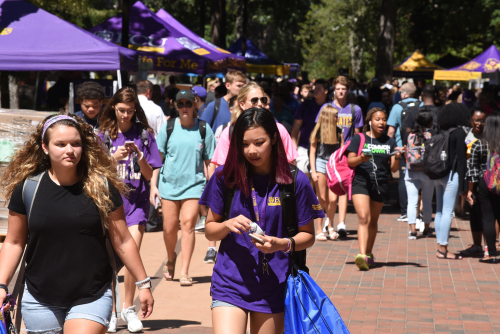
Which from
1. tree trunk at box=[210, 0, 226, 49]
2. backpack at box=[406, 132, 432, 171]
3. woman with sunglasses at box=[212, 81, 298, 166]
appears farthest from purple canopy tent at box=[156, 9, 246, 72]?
woman with sunglasses at box=[212, 81, 298, 166]

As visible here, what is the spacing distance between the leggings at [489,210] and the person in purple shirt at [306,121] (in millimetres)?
2569

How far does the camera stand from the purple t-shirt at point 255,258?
3416mm

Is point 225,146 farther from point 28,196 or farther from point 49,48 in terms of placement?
point 49,48

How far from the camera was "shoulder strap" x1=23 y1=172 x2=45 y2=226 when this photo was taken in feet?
10.9

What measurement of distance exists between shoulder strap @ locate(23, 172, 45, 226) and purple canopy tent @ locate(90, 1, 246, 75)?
31.7ft

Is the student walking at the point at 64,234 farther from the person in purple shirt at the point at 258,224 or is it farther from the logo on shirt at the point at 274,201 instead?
the logo on shirt at the point at 274,201

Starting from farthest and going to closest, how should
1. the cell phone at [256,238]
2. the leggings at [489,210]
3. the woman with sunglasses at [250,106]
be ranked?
the leggings at [489,210] < the woman with sunglasses at [250,106] < the cell phone at [256,238]

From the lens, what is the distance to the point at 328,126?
9242 mm

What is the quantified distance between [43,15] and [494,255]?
6957 mm

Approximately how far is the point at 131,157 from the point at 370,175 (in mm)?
3180

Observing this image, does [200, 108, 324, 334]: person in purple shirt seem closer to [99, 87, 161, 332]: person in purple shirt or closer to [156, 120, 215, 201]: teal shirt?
[99, 87, 161, 332]: person in purple shirt

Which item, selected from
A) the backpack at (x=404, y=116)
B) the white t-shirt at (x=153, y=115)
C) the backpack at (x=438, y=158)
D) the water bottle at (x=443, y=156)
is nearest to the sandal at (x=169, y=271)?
the white t-shirt at (x=153, y=115)

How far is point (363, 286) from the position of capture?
7.19 m

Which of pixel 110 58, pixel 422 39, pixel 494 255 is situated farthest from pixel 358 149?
pixel 422 39
